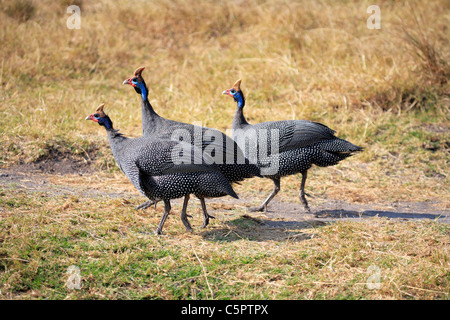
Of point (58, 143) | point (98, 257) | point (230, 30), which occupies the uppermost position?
point (230, 30)

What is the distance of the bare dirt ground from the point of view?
170 inches

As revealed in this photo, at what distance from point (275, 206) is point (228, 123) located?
1773mm

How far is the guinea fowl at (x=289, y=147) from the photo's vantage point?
438 centimetres

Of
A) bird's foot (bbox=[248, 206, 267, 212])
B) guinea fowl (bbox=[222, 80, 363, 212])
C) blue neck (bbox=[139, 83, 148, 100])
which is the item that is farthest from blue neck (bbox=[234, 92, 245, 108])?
bird's foot (bbox=[248, 206, 267, 212])

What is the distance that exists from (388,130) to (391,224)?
229cm

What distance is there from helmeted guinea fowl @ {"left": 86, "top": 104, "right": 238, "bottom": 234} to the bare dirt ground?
691mm

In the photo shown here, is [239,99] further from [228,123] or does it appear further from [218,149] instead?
[228,123]

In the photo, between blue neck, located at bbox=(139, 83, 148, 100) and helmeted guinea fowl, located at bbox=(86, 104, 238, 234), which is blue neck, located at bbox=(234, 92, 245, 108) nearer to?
blue neck, located at bbox=(139, 83, 148, 100)

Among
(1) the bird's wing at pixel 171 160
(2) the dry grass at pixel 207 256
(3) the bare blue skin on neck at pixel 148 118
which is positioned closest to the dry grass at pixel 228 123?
(2) the dry grass at pixel 207 256

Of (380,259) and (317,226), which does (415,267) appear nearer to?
(380,259)

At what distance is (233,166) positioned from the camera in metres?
4.00

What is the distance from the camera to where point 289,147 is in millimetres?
4402
